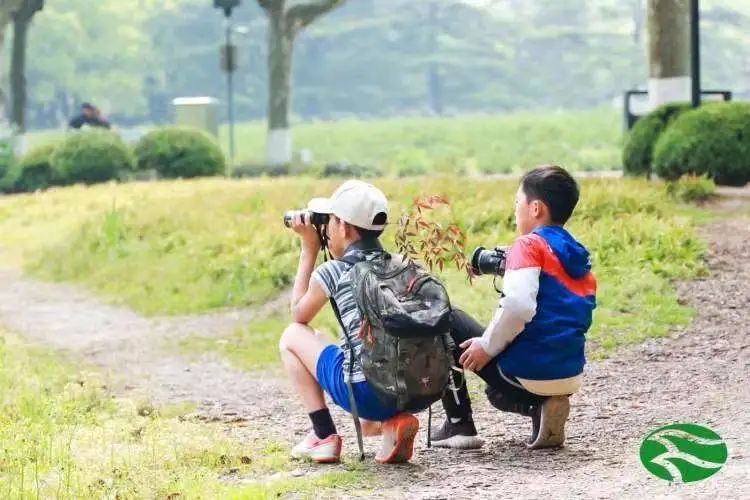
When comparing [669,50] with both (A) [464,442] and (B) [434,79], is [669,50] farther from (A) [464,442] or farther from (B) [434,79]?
(B) [434,79]

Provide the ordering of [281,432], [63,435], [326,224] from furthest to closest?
[281,432] < [63,435] < [326,224]

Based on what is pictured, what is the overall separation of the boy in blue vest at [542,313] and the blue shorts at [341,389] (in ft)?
1.41

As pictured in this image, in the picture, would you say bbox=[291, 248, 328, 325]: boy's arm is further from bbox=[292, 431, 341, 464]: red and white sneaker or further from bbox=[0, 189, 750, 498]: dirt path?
bbox=[0, 189, 750, 498]: dirt path

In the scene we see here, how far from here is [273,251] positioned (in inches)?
519

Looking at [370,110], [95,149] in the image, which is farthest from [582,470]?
[370,110]

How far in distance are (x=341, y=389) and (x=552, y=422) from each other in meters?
0.93

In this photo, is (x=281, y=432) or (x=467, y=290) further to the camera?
(x=467, y=290)

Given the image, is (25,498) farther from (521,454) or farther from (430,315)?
(521,454)

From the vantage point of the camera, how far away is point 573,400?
7.71 m

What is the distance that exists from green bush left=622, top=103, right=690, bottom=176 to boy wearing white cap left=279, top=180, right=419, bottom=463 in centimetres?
1143

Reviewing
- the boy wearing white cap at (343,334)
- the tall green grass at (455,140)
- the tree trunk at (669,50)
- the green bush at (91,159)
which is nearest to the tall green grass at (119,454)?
the boy wearing white cap at (343,334)

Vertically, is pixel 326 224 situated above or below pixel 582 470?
above

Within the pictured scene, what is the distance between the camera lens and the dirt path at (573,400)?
17.9 ft

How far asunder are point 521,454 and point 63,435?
7.17 feet
